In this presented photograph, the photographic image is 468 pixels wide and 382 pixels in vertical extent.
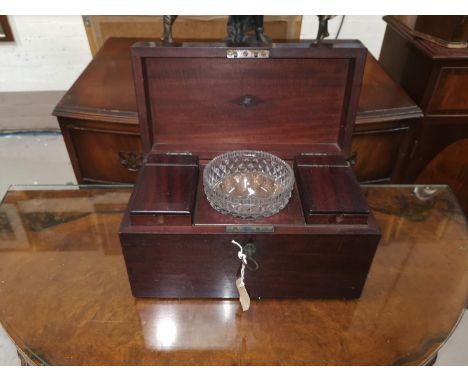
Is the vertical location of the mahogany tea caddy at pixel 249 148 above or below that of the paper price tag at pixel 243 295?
above

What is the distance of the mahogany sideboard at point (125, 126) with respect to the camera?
1306 mm

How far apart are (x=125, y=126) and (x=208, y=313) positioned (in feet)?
2.41

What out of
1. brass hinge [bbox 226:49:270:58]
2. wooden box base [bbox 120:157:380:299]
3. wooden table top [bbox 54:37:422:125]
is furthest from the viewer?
wooden table top [bbox 54:37:422:125]

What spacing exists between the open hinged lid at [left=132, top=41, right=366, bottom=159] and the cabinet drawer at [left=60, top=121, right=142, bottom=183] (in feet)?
1.36

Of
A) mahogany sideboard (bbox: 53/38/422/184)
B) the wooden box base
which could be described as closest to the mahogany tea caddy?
the wooden box base

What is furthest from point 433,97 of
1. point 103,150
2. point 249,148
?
point 103,150

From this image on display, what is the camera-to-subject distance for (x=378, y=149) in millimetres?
1416

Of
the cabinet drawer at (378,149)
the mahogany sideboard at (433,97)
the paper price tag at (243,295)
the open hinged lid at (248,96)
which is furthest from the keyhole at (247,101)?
the mahogany sideboard at (433,97)

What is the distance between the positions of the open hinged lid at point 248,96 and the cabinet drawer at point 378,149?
417mm

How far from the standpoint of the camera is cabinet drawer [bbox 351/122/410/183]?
1.35 m

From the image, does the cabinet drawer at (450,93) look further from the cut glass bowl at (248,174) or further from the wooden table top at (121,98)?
the cut glass bowl at (248,174)

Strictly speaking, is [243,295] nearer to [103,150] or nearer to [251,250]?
[251,250]

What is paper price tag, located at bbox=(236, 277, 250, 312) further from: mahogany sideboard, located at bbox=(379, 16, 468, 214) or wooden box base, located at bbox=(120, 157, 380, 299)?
mahogany sideboard, located at bbox=(379, 16, 468, 214)

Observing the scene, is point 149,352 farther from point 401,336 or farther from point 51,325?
point 401,336
